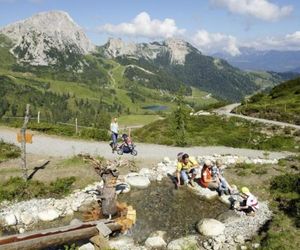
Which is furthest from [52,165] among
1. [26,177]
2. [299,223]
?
[299,223]

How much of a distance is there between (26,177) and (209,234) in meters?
13.3

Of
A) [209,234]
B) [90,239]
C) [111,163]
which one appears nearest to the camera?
[90,239]

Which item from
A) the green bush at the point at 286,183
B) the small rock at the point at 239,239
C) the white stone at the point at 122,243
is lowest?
the white stone at the point at 122,243

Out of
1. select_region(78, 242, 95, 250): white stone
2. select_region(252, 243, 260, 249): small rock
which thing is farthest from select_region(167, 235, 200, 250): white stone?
select_region(78, 242, 95, 250): white stone

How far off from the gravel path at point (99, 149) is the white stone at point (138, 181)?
6341mm

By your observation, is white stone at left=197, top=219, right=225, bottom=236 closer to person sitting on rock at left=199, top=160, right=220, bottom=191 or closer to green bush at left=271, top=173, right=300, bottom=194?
person sitting on rock at left=199, top=160, right=220, bottom=191

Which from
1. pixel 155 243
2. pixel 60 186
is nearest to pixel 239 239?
pixel 155 243

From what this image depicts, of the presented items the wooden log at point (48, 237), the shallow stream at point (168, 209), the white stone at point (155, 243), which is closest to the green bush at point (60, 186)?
the shallow stream at point (168, 209)

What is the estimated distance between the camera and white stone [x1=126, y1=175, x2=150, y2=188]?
28538mm

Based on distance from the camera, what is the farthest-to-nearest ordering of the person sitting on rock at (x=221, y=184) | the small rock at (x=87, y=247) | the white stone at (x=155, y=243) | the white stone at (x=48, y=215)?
the person sitting on rock at (x=221, y=184) < the white stone at (x=48, y=215) < the white stone at (x=155, y=243) < the small rock at (x=87, y=247)

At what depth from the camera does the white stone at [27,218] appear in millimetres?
22547

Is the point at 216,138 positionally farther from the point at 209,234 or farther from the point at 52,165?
the point at 209,234

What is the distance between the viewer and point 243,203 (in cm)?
2527

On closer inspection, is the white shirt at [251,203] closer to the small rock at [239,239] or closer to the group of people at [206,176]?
the group of people at [206,176]
